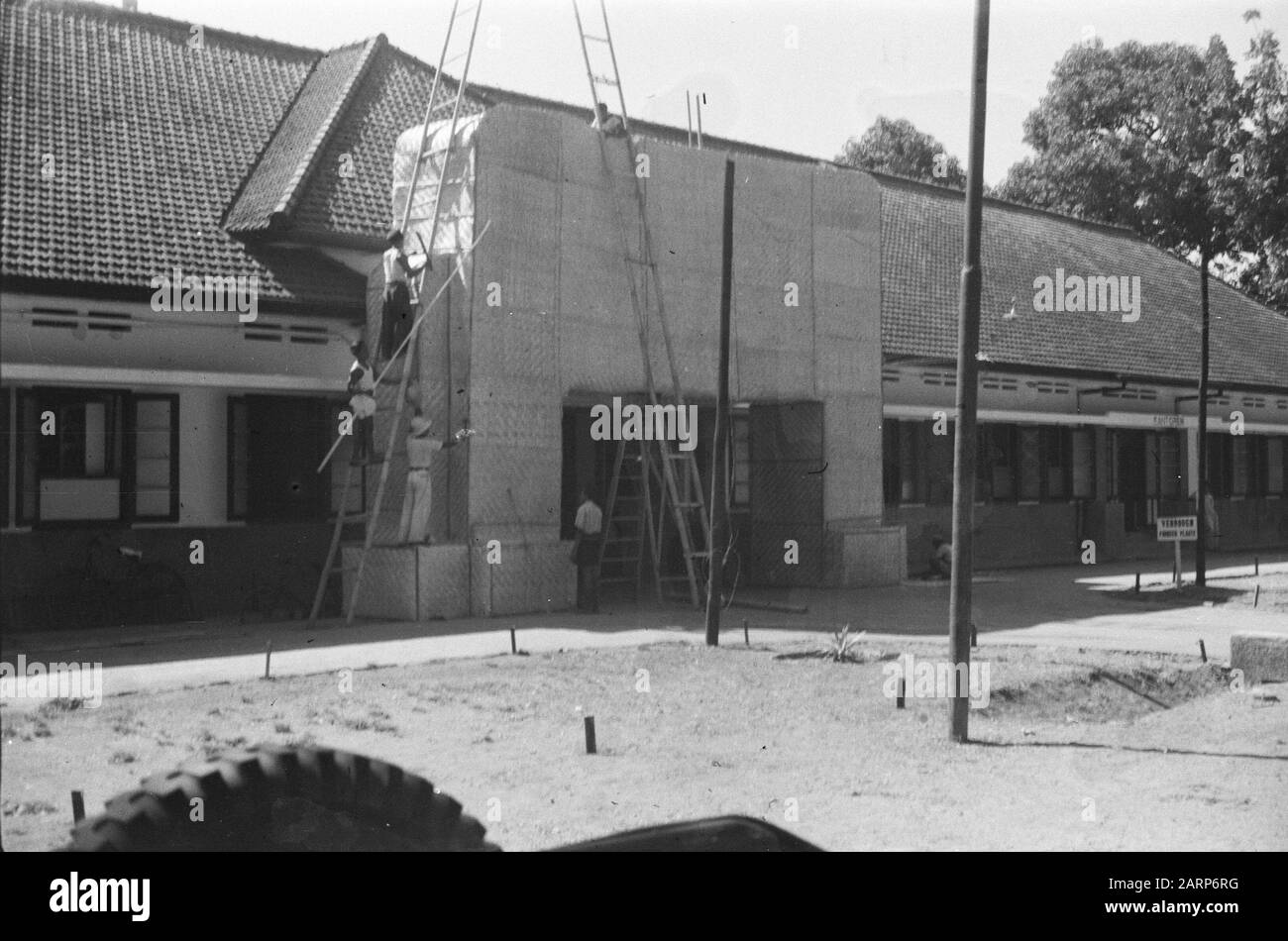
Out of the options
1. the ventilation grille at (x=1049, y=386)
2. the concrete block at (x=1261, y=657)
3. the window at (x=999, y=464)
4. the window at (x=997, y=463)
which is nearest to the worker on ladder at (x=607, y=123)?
the window at (x=999, y=464)

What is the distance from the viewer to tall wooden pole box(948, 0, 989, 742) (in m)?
9.09

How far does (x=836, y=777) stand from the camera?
798 centimetres

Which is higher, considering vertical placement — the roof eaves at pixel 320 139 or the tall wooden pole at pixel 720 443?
the roof eaves at pixel 320 139

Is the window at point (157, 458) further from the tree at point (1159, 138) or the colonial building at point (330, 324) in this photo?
the tree at point (1159, 138)

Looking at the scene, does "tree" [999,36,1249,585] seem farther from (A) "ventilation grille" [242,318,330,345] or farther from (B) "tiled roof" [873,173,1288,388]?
(A) "ventilation grille" [242,318,330,345]

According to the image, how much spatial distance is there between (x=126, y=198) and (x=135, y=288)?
1.72 metres

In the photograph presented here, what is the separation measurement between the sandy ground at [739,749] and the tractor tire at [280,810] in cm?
91

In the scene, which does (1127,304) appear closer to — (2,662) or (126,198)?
(126,198)

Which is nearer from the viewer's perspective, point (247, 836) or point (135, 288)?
point (247, 836)

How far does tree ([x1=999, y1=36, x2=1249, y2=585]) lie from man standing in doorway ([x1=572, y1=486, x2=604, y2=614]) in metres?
7.01

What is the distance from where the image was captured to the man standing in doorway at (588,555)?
16.0 meters
